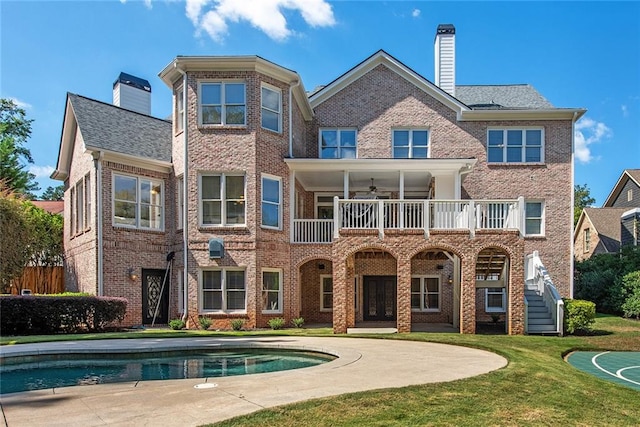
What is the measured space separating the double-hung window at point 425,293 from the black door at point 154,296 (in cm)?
972

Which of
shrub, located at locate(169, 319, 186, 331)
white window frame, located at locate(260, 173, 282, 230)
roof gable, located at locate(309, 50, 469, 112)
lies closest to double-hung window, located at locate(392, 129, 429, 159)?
roof gable, located at locate(309, 50, 469, 112)

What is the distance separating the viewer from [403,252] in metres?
15.5

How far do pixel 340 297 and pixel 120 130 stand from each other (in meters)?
10.5

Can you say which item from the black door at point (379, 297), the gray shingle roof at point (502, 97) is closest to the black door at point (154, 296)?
the black door at point (379, 297)

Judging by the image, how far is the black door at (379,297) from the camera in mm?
20469

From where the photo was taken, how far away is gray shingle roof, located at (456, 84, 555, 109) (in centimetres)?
2248

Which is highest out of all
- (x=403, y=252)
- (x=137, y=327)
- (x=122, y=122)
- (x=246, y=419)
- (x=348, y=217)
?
(x=122, y=122)

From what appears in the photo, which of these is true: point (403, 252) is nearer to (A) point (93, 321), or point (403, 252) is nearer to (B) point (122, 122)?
(A) point (93, 321)

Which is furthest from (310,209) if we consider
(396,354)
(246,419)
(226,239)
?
(246,419)

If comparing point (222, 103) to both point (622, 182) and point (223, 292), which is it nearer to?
point (223, 292)

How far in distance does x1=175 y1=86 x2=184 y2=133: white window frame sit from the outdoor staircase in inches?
524

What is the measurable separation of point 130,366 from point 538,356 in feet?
27.4

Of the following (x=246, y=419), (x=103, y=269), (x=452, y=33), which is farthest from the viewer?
(x=452, y=33)

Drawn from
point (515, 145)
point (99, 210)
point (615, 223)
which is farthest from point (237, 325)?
point (615, 223)
